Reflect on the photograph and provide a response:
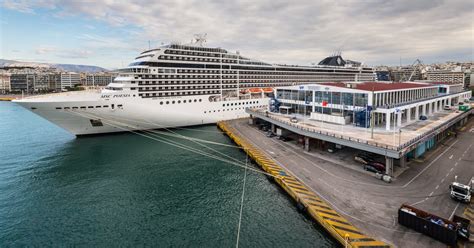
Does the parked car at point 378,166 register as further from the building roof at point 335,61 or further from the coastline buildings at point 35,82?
the coastline buildings at point 35,82

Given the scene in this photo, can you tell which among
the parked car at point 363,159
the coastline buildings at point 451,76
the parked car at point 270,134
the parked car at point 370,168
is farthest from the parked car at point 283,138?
the coastline buildings at point 451,76

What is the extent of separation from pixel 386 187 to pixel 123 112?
39712 millimetres

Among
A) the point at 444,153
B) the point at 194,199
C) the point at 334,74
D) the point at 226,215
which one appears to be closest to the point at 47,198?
the point at 194,199

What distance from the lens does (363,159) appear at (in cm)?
2920

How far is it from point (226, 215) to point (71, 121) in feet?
114

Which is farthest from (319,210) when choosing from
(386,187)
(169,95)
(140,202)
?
(169,95)

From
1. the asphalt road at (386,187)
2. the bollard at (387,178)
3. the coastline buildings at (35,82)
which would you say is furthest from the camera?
the coastline buildings at (35,82)

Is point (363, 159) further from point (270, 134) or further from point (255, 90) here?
point (255, 90)

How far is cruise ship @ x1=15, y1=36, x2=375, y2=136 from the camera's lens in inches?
1662

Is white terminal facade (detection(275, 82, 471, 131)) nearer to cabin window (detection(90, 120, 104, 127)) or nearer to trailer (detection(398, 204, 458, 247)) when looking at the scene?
trailer (detection(398, 204, 458, 247))

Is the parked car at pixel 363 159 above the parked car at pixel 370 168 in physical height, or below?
above

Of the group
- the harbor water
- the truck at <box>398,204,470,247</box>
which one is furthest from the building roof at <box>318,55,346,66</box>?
the truck at <box>398,204,470,247</box>

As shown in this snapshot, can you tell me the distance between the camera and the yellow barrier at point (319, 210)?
1602 centimetres

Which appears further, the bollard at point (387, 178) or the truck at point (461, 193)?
the bollard at point (387, 178)
